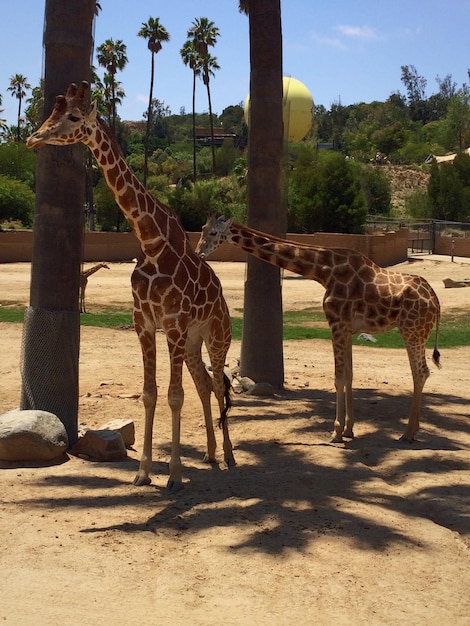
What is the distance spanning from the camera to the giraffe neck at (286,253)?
11047 mm

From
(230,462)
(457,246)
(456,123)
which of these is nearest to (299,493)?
(230,462)

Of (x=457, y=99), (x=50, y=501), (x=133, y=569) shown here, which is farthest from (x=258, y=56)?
(x=457, y=99)

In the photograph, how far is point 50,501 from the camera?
25.7ft

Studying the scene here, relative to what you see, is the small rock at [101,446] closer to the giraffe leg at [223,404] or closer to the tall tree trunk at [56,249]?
the tall tree trunk at [56,249]

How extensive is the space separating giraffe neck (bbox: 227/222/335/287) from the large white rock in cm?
350

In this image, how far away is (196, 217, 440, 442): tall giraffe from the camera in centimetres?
1103

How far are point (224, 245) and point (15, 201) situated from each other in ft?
46.6

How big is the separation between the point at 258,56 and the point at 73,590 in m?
10.4

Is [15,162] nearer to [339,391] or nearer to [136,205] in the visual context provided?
[339,391]

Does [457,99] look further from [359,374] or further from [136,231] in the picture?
[136,231]

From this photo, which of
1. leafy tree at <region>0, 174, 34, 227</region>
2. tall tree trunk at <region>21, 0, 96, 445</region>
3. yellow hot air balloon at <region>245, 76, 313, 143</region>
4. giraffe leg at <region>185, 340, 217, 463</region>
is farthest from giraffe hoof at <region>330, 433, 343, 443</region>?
yellow hot air balloon at <region>245, 76, 313, 143</region>

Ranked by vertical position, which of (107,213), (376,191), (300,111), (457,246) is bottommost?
(457,246)

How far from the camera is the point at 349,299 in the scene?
11094 mm

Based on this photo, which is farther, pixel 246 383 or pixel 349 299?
pixel 246 383
